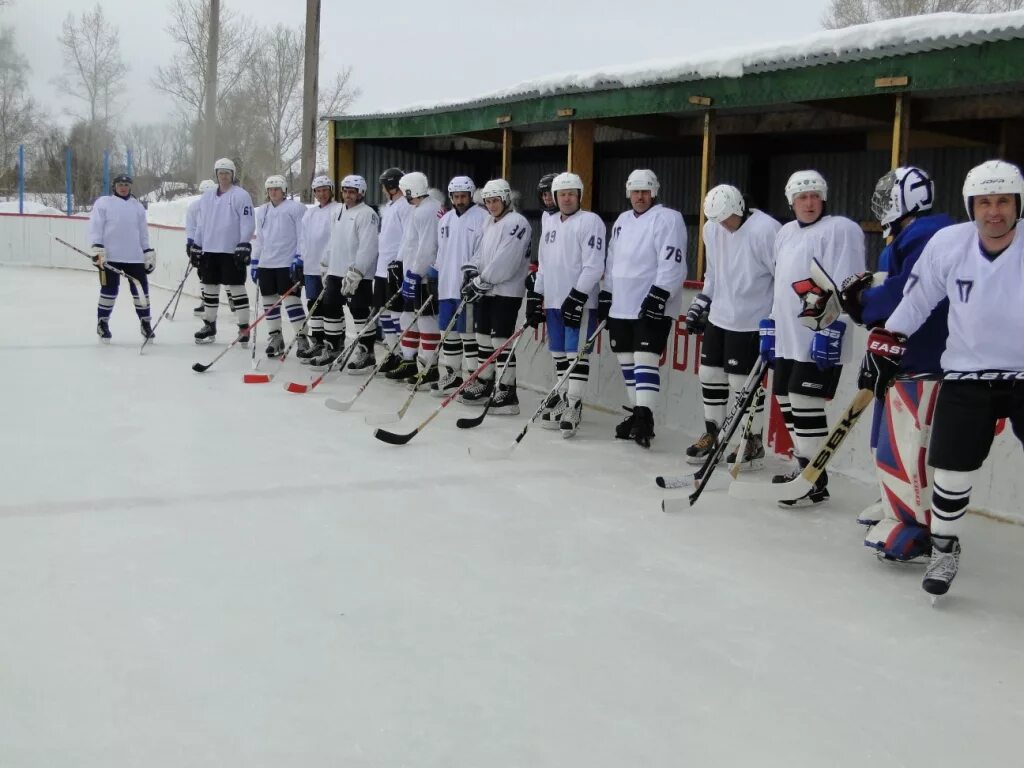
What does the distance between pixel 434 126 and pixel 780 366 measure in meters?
4.82

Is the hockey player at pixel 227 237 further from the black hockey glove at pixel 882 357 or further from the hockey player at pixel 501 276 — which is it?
the black hockey glove at pixel 882 357

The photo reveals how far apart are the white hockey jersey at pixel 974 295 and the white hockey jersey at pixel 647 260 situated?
6.69 ft

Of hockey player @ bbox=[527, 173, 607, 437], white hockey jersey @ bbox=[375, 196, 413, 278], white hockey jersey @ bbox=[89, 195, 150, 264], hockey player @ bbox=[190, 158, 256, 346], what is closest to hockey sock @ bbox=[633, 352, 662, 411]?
hockey player @ bbox=[527, 173, 607, 437]

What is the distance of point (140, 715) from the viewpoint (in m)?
2.21

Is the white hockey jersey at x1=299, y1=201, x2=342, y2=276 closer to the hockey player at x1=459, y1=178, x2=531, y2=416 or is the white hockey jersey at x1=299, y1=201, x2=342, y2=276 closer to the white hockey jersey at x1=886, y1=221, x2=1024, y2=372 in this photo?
the hockey player at x1=459, y1=178, x2=531, y2=416

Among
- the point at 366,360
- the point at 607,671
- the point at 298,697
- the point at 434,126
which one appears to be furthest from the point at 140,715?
the point at 434,126

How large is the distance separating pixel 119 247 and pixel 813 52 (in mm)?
5574

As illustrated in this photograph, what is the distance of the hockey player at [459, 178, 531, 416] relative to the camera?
19.7 feet

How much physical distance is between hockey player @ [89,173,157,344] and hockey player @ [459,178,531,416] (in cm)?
325

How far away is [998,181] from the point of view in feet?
9.36

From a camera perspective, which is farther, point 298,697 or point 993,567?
point 993,567

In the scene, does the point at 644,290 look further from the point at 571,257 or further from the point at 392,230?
the point at 392,230

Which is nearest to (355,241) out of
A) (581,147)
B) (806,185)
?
(581,147)

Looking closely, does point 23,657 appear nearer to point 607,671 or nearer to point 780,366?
point 607,671
